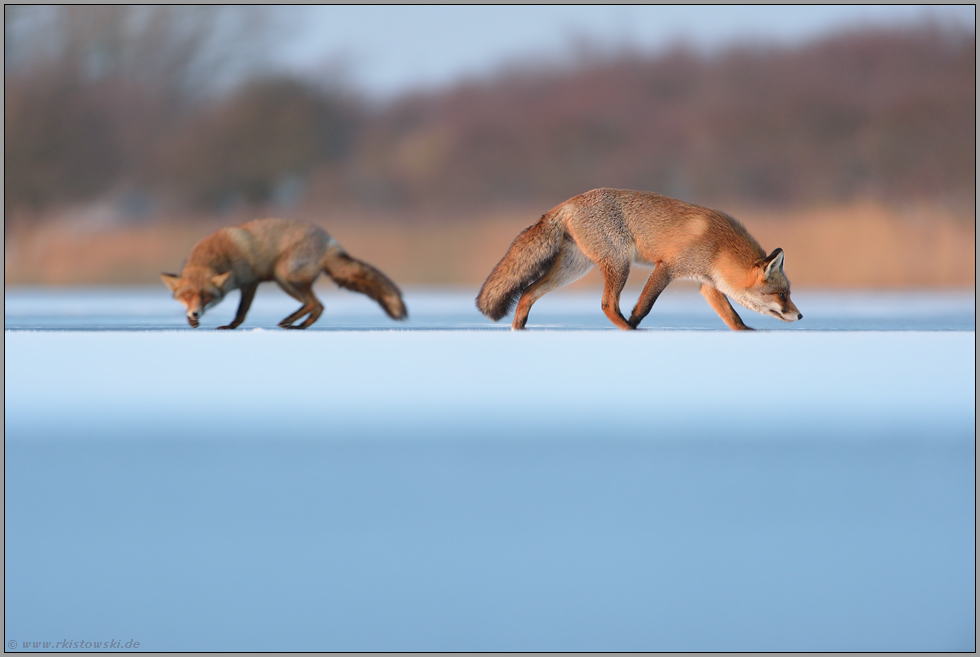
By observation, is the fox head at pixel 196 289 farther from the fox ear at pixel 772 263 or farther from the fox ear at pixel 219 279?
the fox ear at pixel 772 263

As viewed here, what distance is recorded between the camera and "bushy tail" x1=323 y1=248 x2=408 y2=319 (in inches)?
201

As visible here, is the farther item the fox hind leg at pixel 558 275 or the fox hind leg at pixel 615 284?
the fox hind leg at pixel 558 275

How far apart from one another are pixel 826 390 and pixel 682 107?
9.08 meters

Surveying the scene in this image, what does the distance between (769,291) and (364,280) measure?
206cm

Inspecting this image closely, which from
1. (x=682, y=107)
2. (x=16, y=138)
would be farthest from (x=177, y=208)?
(x=682, y=107)

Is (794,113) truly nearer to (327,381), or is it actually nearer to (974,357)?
(974,357)

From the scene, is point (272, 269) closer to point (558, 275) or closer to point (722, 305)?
point (558, 275)

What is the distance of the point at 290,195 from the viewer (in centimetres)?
1213

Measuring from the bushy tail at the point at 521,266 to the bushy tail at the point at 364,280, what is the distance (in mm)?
702

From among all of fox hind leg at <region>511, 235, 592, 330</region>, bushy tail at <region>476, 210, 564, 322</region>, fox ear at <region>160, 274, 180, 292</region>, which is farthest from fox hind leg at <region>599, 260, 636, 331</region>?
fox ear at <region>160, 274, 180, 292</region>

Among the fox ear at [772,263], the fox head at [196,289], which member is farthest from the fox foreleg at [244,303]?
the fox ear at [772,263]

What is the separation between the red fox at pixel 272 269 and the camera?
15.5 feet

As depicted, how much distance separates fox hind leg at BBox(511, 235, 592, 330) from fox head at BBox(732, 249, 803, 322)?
0.71 meters

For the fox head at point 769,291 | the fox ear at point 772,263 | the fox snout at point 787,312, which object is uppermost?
the fox ear at point 772,263
